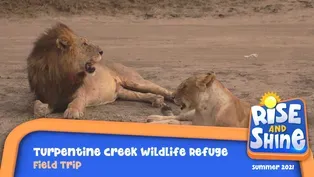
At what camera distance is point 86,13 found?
13.1m

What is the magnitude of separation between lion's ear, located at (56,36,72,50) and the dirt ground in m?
0.55

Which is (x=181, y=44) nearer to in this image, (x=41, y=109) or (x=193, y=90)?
(x=41, y=109)

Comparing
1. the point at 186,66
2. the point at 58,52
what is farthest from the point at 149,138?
the point at 186,66

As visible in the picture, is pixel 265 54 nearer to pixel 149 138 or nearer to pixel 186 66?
pixel 186 66

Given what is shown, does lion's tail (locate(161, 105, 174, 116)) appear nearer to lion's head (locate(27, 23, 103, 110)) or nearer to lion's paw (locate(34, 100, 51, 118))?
lion's head (locate(27, 23, 103, 110))

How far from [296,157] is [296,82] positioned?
4.42 m

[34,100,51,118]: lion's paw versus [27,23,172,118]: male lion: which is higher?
[27,23,172,118]: male lion

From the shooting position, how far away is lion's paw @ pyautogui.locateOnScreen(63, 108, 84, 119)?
5617mm

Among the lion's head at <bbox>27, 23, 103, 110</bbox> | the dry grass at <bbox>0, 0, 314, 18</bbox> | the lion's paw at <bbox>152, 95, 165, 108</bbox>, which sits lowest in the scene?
the lion's paw at <bbox>152, 95, 165, 108</bbox>

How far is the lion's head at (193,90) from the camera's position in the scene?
461cm

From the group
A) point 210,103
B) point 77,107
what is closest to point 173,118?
point 210,103

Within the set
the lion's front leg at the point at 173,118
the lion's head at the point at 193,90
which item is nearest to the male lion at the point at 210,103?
the lion's head at the point at 193,90

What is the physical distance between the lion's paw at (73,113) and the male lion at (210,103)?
1117 mm

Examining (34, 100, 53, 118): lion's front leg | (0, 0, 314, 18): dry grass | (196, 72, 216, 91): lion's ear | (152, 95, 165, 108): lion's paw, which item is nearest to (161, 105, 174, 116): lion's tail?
(152, 95, 165, 108): lion's paw
